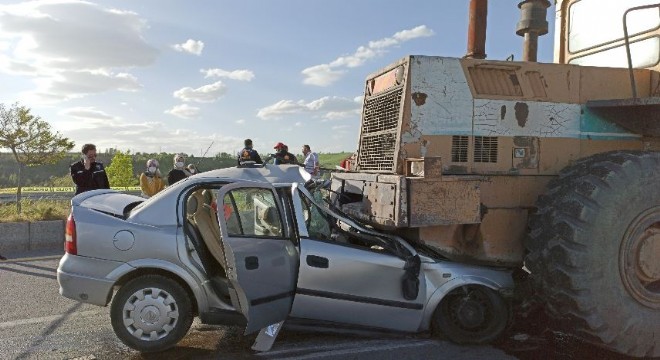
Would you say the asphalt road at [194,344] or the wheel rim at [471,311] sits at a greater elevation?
the wheel rim at [471,311]

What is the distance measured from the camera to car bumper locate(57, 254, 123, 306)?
3.99m

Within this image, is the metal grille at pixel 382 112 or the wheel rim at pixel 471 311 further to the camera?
the metal grille at pixel 382 112

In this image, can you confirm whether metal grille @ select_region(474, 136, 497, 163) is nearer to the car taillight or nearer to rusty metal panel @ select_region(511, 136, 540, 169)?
rusty metal panel @ select_region(511, 136, 540, 169)

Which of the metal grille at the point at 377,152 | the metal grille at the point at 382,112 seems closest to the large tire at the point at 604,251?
the metal grille at the point at 377,152

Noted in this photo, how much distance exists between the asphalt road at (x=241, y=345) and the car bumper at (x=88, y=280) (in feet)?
1.67

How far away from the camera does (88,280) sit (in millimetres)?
3996

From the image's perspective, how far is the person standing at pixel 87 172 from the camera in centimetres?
712

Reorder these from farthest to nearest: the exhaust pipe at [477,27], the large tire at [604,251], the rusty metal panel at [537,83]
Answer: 1. the exhaust pipe at [477,27]
2. the rusty metal panel at [537,83]
3. the large tire at [604,251]

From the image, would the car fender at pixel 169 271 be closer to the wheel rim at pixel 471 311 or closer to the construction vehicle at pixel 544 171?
the construction vehicle at pixel 544 171

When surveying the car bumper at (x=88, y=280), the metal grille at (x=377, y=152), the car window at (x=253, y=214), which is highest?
the metal grille at (x=377, y=152)

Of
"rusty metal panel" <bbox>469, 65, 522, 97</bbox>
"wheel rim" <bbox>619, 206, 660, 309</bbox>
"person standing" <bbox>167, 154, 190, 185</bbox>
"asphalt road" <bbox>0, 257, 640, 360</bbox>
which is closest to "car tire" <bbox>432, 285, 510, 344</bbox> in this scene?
"asphalt road" <bbox>0, 257, 640, 360</bbox>

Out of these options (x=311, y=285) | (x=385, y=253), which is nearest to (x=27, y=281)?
(x=311, y=285)

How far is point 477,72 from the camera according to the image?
471cm

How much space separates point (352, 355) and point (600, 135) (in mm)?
3368
